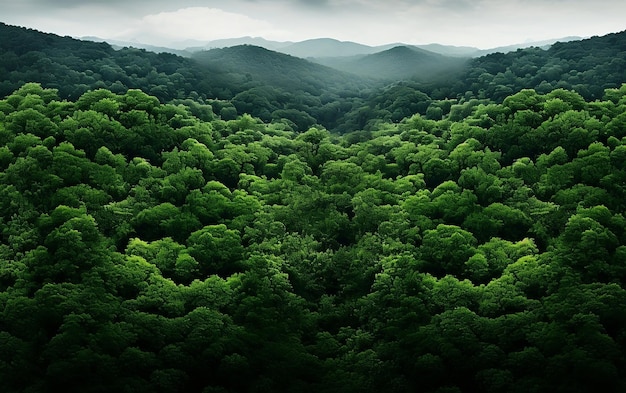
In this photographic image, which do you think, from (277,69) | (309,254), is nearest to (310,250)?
(309,254)

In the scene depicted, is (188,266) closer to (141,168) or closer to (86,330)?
(86,330)

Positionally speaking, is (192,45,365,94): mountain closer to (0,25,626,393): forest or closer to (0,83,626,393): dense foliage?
(0,25,626,393): forest

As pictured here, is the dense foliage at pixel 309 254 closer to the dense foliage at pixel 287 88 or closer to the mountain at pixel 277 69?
the dense foliage at pixel 287 88

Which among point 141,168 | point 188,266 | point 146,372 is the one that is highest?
point 141,168

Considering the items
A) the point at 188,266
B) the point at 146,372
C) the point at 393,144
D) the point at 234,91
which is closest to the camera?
the point at 146,372

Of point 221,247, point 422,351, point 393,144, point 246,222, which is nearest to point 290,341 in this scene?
point 422,351
